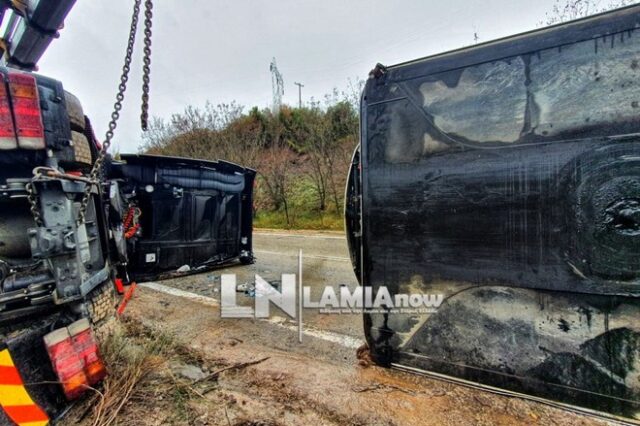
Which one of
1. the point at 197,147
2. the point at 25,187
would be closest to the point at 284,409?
the point at 25,187

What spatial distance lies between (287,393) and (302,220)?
12.1m

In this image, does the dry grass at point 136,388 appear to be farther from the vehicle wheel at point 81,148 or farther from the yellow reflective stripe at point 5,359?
the vehicle wheel at point 81,148

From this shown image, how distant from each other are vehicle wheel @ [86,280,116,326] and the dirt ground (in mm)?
499

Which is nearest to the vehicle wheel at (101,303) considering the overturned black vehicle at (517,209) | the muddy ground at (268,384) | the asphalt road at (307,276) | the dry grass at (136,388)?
the dry grass at (136,388)

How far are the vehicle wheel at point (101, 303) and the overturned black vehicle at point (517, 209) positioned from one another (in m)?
2.09

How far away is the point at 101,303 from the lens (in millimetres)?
2365

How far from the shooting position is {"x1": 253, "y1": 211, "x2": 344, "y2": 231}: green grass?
1257 centimetres

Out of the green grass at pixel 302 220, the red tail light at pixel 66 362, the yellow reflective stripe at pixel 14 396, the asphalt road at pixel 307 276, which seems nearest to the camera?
the yellow reflective stripe at pixel 14 396

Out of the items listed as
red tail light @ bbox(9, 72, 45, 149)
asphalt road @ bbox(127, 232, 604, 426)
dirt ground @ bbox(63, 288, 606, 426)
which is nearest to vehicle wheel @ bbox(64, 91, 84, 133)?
red tail light @ bbox(9, 72, 45, 149)

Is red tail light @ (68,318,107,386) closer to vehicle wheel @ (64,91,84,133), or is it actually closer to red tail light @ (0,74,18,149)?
red tail light @ (0,74,18,149)

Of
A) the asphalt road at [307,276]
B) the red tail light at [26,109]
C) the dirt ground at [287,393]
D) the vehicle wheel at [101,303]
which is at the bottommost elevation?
the dirt ground at [287,393]

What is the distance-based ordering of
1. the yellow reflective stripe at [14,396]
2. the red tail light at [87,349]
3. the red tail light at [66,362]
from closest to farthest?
the yellow reflective stripe at [14,396], the red tail light at [66,362], the red tail light at [87,349]

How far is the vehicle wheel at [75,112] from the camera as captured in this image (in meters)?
2.33

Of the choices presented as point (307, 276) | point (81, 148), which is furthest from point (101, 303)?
point (307, 276)
